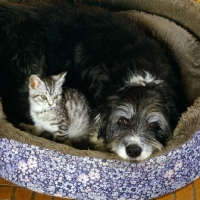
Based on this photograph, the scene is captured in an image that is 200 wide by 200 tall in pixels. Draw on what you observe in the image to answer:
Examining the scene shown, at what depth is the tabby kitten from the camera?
2475 millimetres

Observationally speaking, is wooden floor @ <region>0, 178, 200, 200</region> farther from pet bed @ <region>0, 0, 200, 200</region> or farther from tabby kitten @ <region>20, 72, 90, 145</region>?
tabby kitten @ <region>20, 72, 90, 145</region>

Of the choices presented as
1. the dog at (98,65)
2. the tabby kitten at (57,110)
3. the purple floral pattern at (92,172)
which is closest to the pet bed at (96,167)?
the purple floral pattern at (92,172)

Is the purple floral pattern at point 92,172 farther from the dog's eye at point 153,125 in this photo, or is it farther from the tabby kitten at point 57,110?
the tabby kitten at point 57,110

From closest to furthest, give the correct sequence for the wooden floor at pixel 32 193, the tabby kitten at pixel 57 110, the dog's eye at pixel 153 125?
the dog's eye at pixel 153 125 → the tabby kitten at pixel 57 110 → the wooden floor at pixel 32 193

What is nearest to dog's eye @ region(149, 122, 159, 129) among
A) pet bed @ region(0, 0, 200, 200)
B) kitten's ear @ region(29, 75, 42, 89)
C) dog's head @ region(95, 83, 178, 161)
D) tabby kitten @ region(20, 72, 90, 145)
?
dog's head @ region(95, 83, 178, 161)

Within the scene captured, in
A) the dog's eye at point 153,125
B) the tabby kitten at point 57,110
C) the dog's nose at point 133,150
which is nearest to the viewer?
the dog's nose at point 133,150

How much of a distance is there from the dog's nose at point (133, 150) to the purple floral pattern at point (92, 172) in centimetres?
7

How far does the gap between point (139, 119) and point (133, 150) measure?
211 millimetres

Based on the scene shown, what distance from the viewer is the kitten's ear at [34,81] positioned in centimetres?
242

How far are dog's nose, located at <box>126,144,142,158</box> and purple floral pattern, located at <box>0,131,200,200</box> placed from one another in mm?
67

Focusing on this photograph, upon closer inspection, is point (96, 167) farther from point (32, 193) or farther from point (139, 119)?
point (32, 193)

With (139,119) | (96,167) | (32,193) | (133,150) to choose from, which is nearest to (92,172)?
(96,167)

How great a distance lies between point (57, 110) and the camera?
2.54 meters

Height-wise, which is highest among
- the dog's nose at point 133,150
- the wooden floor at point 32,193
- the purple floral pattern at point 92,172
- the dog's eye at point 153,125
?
the dog's eye at point 153,125
